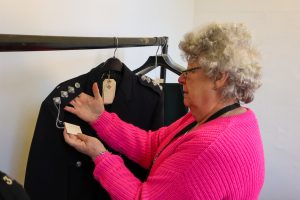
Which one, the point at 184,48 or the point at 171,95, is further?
the point at 171,95

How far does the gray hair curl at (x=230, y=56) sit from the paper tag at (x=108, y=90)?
0.27m

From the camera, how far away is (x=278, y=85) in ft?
7.24

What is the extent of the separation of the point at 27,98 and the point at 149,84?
42 cm

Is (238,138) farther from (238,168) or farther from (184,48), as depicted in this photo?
(184,48)

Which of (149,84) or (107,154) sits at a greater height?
(149,84)

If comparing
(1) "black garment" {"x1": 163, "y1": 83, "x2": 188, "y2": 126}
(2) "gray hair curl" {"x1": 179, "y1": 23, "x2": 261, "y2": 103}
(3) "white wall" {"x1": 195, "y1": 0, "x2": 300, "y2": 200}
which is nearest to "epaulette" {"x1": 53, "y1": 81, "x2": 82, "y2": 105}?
(2) "gray hair curl" {"x1": 179, "y1": 23, "x2": 261, "y2": 103}

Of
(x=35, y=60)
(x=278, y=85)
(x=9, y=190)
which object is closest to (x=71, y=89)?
(x=35, y=60)

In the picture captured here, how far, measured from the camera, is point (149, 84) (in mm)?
1161

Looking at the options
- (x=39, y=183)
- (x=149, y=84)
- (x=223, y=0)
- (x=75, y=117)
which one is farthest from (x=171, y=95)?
(x=223, y=0)

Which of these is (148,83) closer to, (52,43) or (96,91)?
(96,91)

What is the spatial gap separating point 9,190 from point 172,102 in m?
1.01

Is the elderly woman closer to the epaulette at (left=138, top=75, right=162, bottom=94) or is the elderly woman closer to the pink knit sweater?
the pink knit sweater

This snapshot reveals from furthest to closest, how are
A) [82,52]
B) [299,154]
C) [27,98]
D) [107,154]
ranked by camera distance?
1. [299,154]
2. [82,52]
3. [27,98]
4. [107,154]

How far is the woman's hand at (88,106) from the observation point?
3.27 feet
